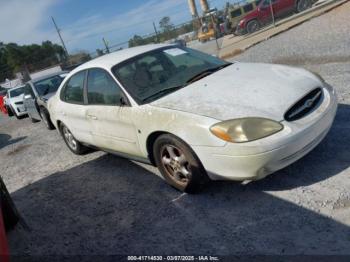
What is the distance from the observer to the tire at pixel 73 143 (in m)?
6.30

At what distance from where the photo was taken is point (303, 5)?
22.2 metres

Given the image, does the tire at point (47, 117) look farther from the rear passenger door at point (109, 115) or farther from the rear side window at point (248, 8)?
the rear side window at point (248, 8)

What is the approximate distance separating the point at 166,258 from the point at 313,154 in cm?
205

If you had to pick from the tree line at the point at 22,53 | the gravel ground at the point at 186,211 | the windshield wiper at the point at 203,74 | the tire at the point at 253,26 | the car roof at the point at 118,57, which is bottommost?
the tire at the point at 253,26

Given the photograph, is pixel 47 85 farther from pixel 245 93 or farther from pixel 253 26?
pixel 253 26

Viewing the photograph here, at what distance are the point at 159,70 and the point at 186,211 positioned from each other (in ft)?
5.98

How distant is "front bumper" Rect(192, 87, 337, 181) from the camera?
330cm

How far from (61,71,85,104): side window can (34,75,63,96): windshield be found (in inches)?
169

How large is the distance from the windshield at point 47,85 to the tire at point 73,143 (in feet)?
12.3

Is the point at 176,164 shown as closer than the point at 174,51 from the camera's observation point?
Yes

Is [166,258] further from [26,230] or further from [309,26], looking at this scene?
[309,26]

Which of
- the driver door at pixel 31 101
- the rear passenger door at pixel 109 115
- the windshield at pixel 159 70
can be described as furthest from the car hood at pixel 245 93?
the driver door at pixel 31 101

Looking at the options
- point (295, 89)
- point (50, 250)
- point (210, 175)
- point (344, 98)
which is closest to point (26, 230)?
point (50, 250)

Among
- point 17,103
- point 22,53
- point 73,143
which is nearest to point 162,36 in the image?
point 17,103
